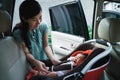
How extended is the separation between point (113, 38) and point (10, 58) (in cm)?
99

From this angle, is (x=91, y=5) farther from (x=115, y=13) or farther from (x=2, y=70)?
(x=2, y=70)

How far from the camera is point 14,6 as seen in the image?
362 centimetres

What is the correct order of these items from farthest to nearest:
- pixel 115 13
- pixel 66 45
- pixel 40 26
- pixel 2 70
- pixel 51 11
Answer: pixel 51 11 → pixel 66 45 → pixel 115 13 → pixel 40 26 → pixel 2 70

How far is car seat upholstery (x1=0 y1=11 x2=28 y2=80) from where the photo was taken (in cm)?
240

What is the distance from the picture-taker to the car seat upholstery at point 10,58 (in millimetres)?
2396

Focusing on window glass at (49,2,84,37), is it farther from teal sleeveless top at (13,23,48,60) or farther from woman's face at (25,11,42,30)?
woman's face at (25,11,42,30)

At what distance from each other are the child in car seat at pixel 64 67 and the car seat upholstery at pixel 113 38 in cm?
23

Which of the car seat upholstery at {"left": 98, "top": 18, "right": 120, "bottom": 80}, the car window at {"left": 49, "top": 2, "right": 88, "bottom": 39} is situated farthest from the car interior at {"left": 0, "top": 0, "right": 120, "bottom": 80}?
the car window at {"left": 49, "top": 2, "right": 88, "bottom": 39}

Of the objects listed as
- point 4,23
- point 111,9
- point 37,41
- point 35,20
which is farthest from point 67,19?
point 4,23

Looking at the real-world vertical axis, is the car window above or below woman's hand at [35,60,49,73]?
above

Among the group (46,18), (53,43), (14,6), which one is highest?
(14,6)

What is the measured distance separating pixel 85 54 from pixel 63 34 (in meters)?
0.85

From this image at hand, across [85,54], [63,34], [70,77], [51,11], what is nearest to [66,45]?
[63,34]

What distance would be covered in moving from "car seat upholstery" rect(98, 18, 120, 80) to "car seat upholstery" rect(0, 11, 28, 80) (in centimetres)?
83
